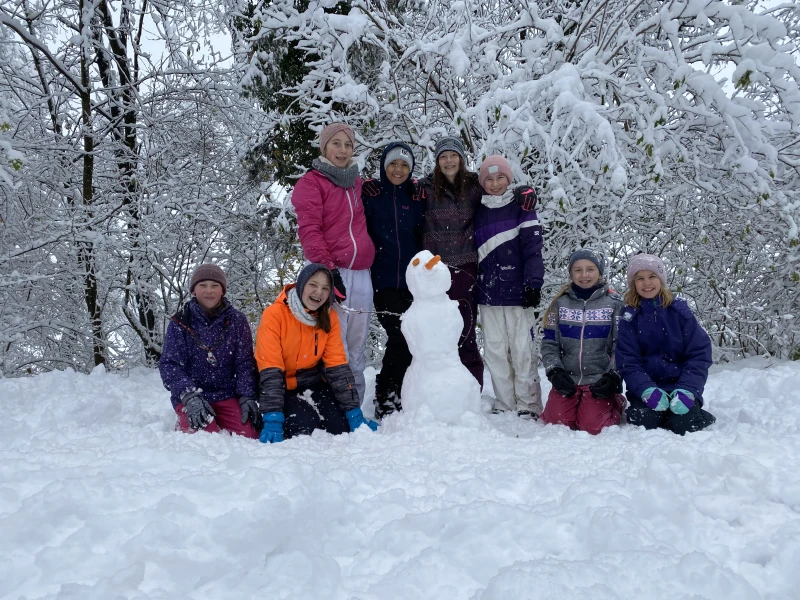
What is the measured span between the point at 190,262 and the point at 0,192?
6.58 feet

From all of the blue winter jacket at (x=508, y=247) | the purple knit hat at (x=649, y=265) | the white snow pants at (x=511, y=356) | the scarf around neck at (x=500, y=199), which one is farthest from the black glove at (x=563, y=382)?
the scarf around neck at (x=500, y=199)

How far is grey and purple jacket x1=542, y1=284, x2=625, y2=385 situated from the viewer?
4.02m

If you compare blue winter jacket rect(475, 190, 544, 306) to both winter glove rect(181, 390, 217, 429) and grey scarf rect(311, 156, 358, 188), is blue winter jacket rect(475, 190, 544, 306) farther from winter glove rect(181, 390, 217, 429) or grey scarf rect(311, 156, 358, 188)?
winter glove rect(181, 390, 217, 429)

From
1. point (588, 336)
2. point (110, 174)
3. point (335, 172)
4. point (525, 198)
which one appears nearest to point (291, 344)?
point (335, 172)

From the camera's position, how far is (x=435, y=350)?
3570 millimetres

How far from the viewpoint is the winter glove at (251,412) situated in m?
3.63

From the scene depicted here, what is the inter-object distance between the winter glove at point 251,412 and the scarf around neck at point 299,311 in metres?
0.61

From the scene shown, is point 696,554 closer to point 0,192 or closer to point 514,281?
point 514,281

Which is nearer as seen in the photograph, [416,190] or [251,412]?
[251,412]

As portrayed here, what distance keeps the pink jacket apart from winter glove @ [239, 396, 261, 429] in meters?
1.02

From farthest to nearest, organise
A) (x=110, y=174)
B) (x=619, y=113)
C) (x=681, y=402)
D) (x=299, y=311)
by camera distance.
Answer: (x=110, y=174) → (x=619, y=113) → (x=299, y=311) → (x=681, y=402)

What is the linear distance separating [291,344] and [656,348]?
7.98 feet

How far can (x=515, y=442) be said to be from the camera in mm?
3133

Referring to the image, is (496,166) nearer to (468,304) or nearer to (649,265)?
(468,304)
